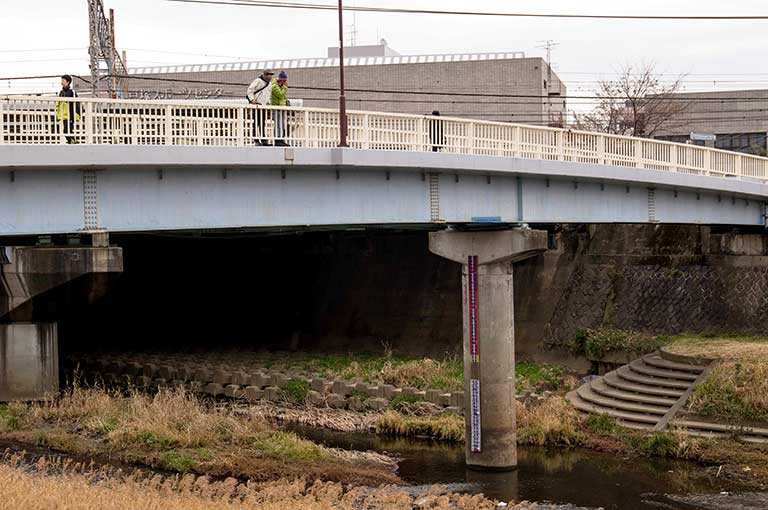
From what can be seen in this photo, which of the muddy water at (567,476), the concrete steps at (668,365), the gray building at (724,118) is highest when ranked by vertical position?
the gray building at (724,118)

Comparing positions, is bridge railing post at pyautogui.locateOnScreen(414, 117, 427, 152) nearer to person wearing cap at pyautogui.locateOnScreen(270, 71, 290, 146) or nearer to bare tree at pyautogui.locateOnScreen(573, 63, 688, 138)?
person wearing cap at pyautogui.locateOnScreen(270, 71, 290, 146)

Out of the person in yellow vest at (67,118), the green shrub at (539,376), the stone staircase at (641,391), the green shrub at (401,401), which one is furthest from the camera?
the green shrub at (539,376)

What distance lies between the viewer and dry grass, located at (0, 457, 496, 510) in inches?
574

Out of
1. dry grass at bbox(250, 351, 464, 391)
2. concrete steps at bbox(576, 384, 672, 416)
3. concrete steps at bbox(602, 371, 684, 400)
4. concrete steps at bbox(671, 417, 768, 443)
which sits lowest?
concrete steps at bbox(671, 417, 768, 443)

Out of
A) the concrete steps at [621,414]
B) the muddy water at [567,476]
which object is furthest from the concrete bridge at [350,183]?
the concrete steps at [621,414]

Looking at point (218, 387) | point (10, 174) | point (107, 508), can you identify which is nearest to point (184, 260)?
point (218, 387)

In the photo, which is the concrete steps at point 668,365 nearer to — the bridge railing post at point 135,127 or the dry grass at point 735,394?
the dry grass at point 735,394

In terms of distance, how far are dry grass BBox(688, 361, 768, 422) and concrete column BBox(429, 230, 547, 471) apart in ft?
16.4

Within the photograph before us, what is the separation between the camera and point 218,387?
32812mm

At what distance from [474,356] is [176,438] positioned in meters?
6.98

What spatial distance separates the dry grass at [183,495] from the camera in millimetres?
14586

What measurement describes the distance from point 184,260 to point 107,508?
1254 inches

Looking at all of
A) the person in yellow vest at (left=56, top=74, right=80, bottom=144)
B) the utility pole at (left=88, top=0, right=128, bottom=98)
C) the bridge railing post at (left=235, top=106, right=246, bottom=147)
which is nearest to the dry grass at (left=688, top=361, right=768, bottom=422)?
the bridge railing post at (left=235, top=106, right=246, bottom=147)

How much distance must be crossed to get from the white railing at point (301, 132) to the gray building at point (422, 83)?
32.6m
